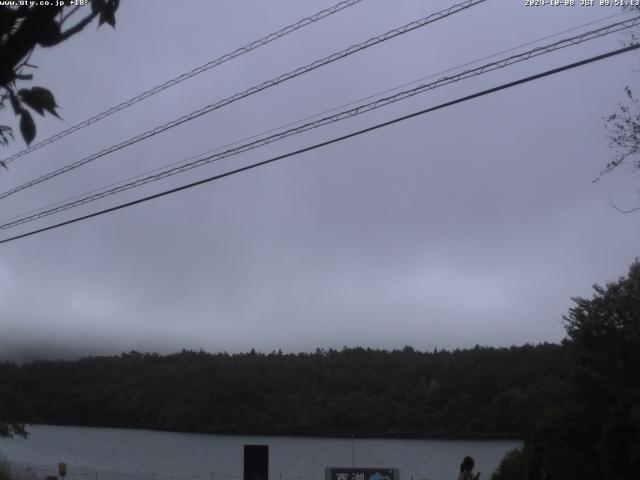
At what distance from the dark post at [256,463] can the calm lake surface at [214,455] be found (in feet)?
81.3

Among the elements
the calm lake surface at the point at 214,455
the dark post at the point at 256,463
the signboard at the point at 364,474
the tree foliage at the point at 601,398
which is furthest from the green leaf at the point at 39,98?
the calm lake surface at the point at 214,455

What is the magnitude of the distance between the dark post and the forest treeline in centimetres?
3239

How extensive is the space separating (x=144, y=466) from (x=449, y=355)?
28674 millimetres

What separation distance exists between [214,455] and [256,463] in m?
48.2

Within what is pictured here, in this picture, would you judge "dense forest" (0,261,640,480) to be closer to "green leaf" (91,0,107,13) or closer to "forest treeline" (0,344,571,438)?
"forest treeline" (0,344,571,438)

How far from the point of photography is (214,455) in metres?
63.2

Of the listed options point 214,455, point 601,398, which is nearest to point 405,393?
point 214,455

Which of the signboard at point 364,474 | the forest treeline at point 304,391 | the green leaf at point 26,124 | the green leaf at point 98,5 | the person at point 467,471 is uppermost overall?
the forest treeline at point 304,391

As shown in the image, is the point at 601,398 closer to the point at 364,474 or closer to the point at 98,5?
the point at 364,474

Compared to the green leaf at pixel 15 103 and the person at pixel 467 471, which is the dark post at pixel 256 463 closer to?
the person at pixel 467 471

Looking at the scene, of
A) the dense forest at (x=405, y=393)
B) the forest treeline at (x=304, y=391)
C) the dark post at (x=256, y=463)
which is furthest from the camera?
the forest treeline at (x=304, y=391)

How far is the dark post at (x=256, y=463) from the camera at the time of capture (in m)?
16.9

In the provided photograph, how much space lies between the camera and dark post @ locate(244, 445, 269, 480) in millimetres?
16859

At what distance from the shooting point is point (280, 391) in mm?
76250
